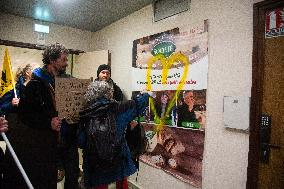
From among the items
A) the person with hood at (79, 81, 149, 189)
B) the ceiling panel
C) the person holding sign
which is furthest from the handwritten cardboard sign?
the ceiling panel

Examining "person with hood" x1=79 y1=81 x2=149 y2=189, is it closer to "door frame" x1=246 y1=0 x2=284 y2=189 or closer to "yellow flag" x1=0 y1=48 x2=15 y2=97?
"yellow flag" x1=0 y1=48 x2=15 y2=97

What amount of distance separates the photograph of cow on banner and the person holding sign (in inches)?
50.1

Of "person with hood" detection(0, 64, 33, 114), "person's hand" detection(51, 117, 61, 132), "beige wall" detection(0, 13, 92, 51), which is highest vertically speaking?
"beige wall" detection(0, 13, 92, 51)

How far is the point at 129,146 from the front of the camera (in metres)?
2.26

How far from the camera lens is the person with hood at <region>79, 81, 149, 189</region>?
6.29ft

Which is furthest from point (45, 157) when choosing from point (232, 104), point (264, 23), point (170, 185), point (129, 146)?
point (264, 23)

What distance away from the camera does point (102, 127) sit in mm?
1893

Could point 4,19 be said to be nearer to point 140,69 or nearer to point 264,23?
point 140,69

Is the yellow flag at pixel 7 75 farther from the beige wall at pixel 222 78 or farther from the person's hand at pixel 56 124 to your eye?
the beige wall at pixel 222 78

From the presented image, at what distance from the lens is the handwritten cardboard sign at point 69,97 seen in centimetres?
187

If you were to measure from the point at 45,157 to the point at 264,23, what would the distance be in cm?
222

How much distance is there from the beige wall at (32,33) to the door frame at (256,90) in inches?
145

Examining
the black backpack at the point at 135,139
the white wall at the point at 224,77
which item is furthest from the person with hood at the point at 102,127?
the white wall at the point at 224,77

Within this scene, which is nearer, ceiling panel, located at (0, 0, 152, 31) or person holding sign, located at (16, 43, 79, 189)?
person holding sign, located at (16, 43, 79, 189)
